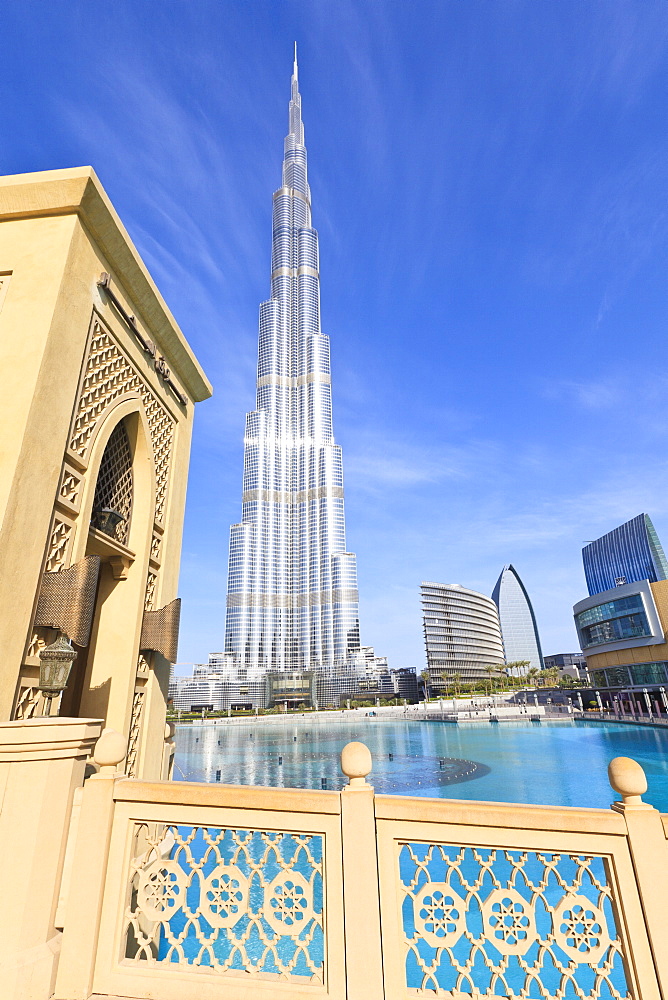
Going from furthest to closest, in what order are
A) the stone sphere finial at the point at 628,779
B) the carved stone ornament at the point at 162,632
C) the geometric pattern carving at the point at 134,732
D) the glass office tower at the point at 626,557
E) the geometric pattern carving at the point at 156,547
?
the glass office tower at the point at 626,557, the geometric pattern carving at the point at 156,547, the carved stone ornament at the point at 162,632, the geometric pattern carving at the point at 134,732, the stone sphere finial at the point at 628,779

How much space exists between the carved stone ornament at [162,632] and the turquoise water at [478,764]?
6088 mm

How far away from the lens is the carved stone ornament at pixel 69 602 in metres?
4.55

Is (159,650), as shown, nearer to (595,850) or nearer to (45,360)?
(45,360)

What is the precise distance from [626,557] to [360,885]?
84.3 m

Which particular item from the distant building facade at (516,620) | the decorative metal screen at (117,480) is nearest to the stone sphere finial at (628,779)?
the decorative metal screen at (117,480)

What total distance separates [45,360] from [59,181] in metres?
2.10

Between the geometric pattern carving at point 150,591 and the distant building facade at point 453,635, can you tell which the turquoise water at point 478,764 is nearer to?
the geometric pattern carving at point 150,591

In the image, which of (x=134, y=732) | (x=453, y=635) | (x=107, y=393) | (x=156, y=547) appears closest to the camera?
(x=107, y=393)

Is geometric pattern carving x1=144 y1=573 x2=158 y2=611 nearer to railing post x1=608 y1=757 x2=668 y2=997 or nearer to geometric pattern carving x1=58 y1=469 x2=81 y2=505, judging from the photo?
geometric pattern carving x1=58 y1=469 x2=81 y2=505

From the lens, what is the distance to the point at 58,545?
16.2 feet

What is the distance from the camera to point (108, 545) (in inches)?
250

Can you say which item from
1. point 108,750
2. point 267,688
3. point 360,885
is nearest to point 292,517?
point 267,688

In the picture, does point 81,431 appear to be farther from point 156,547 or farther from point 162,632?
point 162,632

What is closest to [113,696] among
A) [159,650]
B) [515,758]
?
[159,650]
